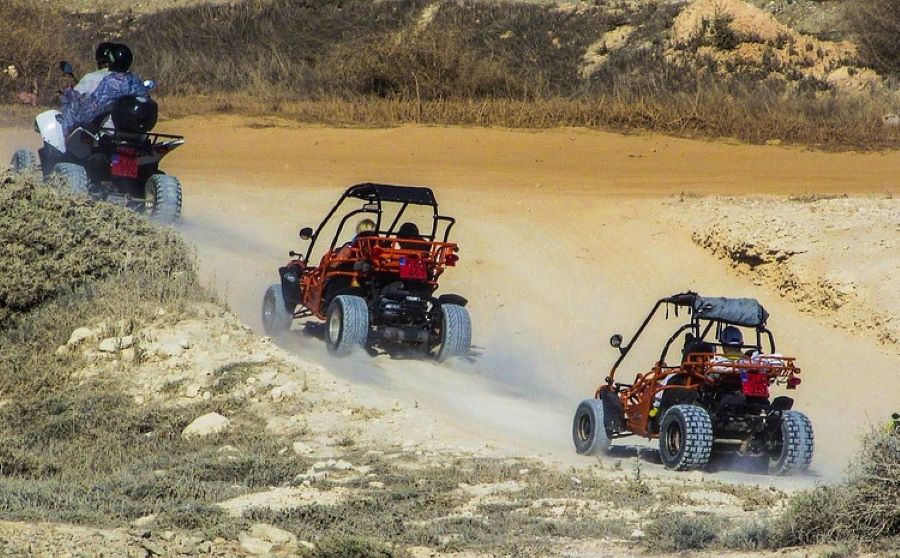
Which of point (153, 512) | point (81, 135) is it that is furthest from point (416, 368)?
point (153, 512)

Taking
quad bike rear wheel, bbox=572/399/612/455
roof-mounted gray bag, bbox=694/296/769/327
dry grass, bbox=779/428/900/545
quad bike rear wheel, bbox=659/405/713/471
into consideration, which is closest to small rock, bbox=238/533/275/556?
dry grass, bbox=779/428/900/545

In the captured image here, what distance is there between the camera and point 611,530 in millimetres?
9078

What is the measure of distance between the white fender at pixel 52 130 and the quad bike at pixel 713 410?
7791mm

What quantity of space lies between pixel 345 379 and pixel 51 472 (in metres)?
3.82

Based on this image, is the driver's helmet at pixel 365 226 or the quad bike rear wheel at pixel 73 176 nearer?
the driver's helmet at pixel 365 226

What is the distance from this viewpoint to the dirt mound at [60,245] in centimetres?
1488

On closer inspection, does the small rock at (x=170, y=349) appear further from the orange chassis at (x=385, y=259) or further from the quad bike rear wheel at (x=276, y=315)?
the quad bike rear wheel at (x=276, y=315)

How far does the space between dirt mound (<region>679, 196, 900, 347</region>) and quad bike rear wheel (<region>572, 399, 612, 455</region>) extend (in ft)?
21.7

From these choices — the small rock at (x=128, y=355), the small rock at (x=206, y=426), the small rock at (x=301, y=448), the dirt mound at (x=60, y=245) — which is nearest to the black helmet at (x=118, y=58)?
the dirt mound at (x=60, y=245)

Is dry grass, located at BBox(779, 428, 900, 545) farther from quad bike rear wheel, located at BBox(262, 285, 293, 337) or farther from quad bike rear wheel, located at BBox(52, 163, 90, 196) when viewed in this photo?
quad bike rear wheel, located at BBox(52, 163, 90, 196)

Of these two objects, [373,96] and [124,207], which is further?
[373,96]

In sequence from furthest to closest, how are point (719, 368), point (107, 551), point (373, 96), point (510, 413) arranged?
point (373, 96) → point (510, 413) → point (719, 368) → point (107, 551)

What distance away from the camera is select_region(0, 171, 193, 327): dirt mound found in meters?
14.9

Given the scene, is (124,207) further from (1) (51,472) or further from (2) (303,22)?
(2) (303,22)
